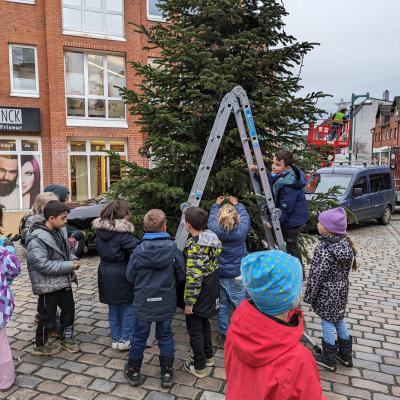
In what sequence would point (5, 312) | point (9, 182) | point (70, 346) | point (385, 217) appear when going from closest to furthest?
point (5, 312), point (70, 346), point (385, 217), point (9, 182)

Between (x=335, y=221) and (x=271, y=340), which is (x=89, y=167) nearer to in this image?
(x=335, y=221)

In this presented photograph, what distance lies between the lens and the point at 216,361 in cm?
397

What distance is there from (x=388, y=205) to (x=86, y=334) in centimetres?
1236

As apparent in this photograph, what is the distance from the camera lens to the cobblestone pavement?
3.41 meters

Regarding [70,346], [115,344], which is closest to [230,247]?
[115,344]

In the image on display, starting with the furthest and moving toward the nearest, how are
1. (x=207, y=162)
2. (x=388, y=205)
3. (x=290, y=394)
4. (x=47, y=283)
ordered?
(x=388, y=205) < (x=207, y=162) < (x=47, y=283) < (x=290, y=394)

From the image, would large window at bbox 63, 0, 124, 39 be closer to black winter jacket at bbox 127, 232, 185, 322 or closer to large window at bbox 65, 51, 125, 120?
large window at bbox 65, 51, 125, 120

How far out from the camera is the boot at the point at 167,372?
3.48 m

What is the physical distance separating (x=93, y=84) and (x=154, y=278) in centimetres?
1555

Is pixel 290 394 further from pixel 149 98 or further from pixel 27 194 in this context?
pixel 27 194

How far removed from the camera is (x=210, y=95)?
4.73m

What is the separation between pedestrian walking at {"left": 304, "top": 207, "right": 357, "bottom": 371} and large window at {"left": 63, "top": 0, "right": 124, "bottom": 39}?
16132 millimetres

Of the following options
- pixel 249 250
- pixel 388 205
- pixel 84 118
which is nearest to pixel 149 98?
pixel 249 250

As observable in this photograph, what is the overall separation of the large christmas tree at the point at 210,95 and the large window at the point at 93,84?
1250cm
